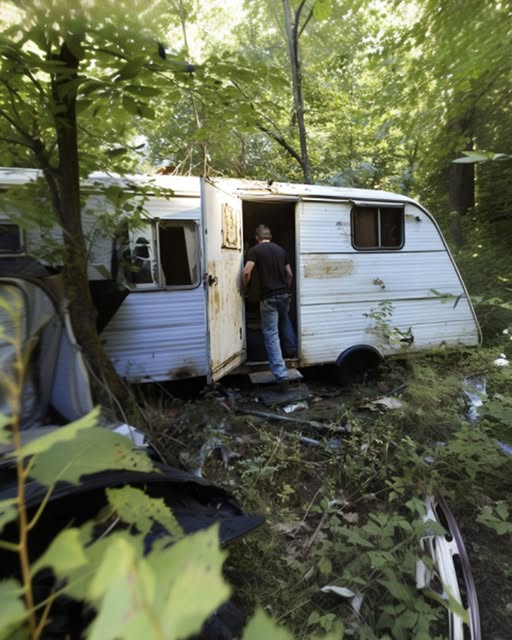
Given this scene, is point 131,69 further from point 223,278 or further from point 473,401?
point 473,401

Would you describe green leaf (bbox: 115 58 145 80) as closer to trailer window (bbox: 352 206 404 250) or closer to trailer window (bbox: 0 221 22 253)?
trailer window (bbox: 0 221 22 253)

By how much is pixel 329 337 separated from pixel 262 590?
3649mm

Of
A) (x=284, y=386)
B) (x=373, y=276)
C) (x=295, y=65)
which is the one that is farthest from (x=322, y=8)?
(x=295, y=65)

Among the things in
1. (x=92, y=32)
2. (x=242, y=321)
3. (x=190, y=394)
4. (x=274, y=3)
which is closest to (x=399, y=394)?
(x=242, y=321)

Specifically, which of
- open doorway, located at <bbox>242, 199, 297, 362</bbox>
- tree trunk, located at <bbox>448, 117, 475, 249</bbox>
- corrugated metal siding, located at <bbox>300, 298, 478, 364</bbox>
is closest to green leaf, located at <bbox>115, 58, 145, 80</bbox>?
corrugated metal siding, located at <bbox>300, 298, 478, 364</bbox>

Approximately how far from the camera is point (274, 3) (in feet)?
29.7

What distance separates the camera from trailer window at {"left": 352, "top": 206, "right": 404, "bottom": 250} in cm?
541

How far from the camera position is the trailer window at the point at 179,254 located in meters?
4.33

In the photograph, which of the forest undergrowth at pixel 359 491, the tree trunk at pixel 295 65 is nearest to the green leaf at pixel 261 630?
the forest undergrowth at pixel 359 491

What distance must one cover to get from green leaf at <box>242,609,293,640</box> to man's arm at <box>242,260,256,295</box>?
174 inches

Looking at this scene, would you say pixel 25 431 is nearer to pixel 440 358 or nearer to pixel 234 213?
pixel 234 213

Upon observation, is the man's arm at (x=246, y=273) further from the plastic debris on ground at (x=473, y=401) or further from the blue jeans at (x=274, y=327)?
the plastic debris on ground at (x=473, y=401)

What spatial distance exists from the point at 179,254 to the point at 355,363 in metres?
2.96

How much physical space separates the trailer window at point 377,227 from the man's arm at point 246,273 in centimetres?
165
